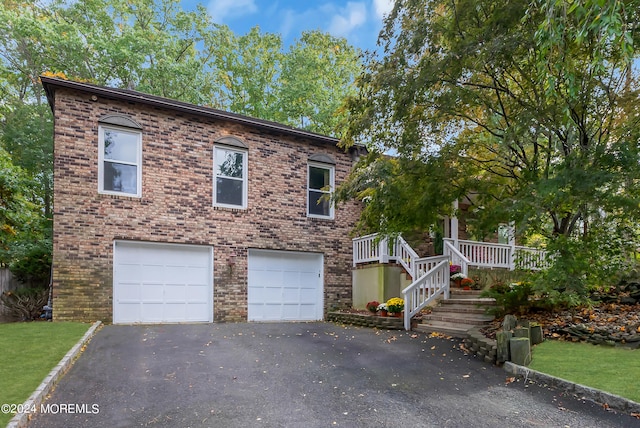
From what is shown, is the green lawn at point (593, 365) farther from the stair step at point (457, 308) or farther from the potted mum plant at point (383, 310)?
the potted mum plant at point (383, 310)

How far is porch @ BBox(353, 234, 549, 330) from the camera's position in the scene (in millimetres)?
10094

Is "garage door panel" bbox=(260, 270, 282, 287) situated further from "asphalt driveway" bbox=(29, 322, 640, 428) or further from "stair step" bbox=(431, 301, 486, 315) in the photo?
"stair step" bbox=(431, 301, 486, 315)

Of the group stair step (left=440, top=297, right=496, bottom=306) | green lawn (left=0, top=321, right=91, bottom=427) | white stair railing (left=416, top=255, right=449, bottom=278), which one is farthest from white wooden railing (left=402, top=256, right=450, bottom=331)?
green lawn (left=0, top=321, right=91, bottom=427)

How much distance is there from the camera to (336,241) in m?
13.6

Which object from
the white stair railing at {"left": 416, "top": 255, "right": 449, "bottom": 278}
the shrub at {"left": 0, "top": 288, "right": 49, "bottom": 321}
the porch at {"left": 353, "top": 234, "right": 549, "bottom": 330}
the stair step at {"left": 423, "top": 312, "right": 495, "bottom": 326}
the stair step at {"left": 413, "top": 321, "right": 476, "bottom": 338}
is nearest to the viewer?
the stair step at {"left": 413, "top": 321, "right": 476, "bottom": 338}

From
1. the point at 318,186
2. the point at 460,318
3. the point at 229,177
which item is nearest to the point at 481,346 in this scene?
the point at 460,318

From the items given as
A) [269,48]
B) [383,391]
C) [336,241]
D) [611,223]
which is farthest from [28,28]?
Answer: [611,223]

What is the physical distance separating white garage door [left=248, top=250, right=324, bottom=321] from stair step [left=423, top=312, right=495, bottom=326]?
416cm

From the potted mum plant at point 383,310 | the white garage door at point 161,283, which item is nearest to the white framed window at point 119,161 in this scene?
the white garage door at point 161,283

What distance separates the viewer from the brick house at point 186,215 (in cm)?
1011

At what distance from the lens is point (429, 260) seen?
11.9 m

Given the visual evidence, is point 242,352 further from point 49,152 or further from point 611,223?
point 49,152

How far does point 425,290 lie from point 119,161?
8730 millimetres

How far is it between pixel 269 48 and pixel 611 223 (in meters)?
20.7
